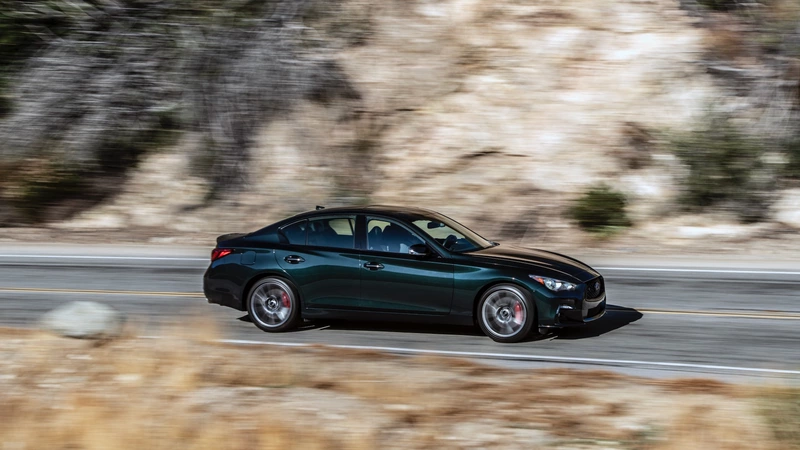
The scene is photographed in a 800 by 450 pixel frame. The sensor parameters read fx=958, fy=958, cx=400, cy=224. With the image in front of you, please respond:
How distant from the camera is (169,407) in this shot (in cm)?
820

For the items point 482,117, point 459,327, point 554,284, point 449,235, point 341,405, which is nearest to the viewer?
point 341,405

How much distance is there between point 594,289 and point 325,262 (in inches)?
118

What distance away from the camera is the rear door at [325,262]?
1070 cm

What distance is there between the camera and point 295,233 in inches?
439

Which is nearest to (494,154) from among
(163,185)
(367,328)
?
(163,185)

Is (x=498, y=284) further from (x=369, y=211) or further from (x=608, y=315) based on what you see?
(x=608, y=315)

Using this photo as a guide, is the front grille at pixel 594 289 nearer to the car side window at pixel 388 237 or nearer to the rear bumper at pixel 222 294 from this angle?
the car side window at pixel 388 237

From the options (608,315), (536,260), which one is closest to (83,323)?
(536,260)

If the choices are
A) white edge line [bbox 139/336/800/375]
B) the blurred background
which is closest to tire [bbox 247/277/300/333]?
white edge line [bbox 139/336/800/375]

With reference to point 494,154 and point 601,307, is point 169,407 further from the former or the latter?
point 494,154

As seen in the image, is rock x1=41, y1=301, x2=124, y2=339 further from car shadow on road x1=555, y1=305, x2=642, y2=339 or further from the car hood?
car shadow on road x1=555, y1=305, x2=642, y2=339

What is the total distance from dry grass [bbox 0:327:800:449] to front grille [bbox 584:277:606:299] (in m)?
1.42

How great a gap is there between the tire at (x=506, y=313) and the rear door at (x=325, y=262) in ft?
4.83

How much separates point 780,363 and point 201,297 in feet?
26.7
